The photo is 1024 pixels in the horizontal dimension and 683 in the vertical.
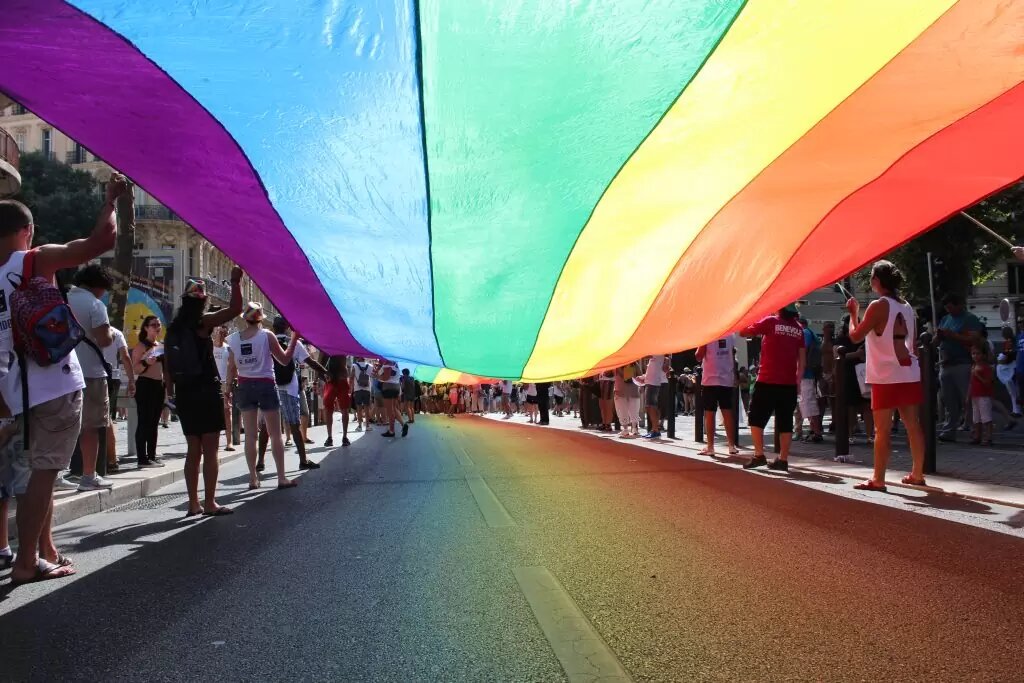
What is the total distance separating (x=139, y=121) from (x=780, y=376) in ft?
22.1

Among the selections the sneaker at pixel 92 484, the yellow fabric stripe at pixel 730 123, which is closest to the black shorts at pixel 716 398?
the yellow fabric stripe at pixel 730 123

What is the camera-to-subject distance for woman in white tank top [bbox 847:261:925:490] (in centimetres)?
742

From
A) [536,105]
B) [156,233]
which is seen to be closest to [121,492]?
[536,105]

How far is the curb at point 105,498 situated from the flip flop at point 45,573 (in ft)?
5.71

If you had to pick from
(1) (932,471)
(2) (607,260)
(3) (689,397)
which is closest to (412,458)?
(2) (607,260)

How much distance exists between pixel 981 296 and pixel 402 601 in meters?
54.5

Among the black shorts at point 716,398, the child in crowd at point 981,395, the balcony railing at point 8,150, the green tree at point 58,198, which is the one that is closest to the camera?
the black shorts at point 716,398

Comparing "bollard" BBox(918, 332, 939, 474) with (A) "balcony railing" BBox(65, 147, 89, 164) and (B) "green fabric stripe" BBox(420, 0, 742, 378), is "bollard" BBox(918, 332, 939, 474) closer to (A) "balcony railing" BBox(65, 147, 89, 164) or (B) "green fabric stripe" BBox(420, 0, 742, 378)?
(B) "green fabric stripe" BBox(420, 0, 742, 378)

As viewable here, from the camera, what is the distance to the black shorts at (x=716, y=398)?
1138cm

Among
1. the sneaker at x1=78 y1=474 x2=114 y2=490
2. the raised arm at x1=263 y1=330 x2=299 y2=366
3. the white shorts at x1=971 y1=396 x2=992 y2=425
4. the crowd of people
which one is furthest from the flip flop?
the white shorts at x1=971 y1=396 x2=992 y2=425

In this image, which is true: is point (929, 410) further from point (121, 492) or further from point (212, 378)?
point (121, 492)

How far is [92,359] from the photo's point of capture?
8.03 m

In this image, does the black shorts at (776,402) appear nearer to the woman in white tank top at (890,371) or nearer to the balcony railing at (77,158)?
the woman in white tank top at (890,371)

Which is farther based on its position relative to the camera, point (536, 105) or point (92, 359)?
point (92, 359)
